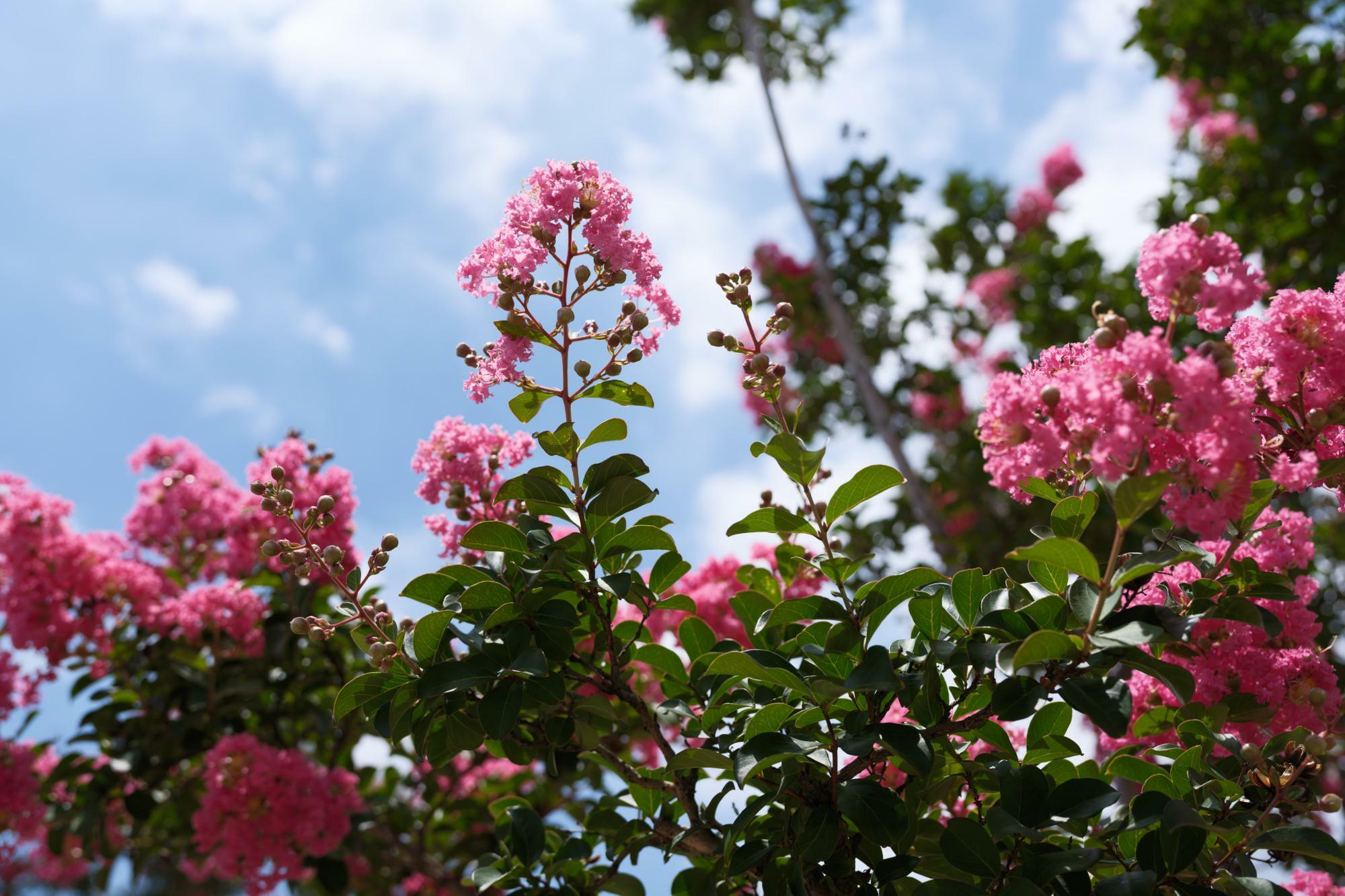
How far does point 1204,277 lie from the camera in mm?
1273

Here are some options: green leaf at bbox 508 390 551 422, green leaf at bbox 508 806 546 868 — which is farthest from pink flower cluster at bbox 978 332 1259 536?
green leaf at bbox 508 806 546 868

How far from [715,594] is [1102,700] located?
1521 mm

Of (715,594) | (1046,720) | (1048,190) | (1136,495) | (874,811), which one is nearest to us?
(1136,495)

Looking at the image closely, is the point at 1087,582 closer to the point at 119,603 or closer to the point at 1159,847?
the point at 1159,847

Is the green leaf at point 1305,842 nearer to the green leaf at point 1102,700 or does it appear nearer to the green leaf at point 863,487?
the green leaf at point 1102,700

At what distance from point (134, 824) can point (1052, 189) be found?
24.6ft

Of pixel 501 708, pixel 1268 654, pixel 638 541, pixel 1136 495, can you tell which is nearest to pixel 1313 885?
pixel 1268 654

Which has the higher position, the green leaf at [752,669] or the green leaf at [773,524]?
the green leaf at [773,524]

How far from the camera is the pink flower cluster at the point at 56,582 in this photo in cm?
316

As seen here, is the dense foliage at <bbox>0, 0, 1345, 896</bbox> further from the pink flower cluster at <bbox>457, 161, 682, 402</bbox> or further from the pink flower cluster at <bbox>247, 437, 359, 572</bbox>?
the pink flower cluster at <bbox>247, 437, 359, 572</bbox>

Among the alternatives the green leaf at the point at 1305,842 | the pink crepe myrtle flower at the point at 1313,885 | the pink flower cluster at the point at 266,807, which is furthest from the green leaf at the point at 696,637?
the pink flower cluster at the point at 266,807

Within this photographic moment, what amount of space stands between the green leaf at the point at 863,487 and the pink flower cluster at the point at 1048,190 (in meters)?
6.31

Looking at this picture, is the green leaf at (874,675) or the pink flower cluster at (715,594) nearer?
the green leaf at (874,675)

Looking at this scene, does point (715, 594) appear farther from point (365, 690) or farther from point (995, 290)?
point (995, 290)
